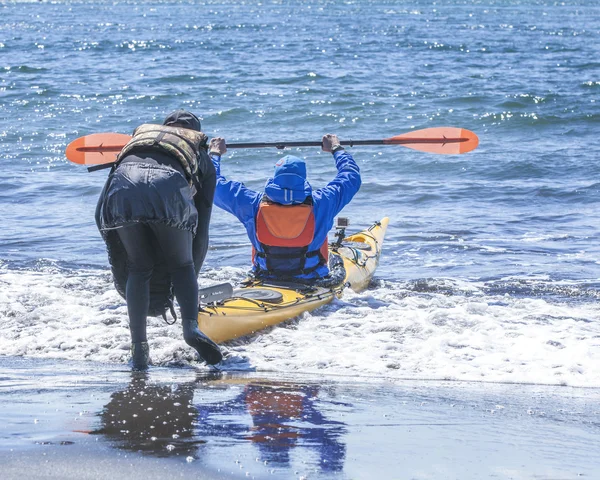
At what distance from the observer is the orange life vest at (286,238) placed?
6031 millimetres

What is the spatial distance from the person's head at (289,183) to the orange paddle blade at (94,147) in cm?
114

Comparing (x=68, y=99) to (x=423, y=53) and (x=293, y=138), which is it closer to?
(x=293, y=138)

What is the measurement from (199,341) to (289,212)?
1804 millimetres

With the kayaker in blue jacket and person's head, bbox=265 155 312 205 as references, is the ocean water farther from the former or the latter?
person's head, bbox=265 155 312 205

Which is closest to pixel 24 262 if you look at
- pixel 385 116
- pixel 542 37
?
pixel 385 116

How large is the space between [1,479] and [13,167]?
11161 mm

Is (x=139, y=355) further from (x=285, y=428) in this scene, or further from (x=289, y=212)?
(x=289, y=212)

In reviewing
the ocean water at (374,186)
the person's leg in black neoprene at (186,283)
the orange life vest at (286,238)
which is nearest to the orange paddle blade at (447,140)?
the ocean water at (374,186)

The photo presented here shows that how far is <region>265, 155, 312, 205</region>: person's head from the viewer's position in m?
5.93

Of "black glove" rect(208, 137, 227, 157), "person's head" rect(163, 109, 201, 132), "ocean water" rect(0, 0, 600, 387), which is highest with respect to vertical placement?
"person's head" rect(163, 109, 201, 132)

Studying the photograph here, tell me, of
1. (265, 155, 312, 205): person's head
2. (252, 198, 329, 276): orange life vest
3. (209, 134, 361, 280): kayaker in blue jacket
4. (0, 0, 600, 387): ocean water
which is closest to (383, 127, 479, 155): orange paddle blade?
(0, 0, 600, 387): ocean water

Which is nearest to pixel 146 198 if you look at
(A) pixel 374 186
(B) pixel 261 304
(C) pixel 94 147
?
(B) pixel 261 304

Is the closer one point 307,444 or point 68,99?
point 307,444

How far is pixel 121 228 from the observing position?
420cm
